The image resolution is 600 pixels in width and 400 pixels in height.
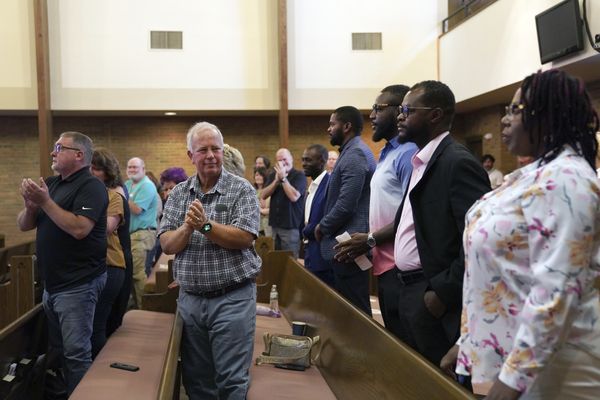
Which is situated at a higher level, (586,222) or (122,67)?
(122,67)

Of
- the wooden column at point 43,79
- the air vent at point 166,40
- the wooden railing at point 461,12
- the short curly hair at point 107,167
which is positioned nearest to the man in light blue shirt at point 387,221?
the short curly hair at point 107,167

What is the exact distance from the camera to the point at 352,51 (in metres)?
11.3

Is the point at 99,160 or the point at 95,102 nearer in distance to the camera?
the point at 99,160

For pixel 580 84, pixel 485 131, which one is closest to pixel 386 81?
pixel 485 131

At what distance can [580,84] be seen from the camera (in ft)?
5.01

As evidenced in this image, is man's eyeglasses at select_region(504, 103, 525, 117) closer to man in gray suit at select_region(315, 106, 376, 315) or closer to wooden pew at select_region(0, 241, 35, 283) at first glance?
man in gray suit at select_region(315, 106, 376, 315)

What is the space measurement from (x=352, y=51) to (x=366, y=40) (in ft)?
1.05

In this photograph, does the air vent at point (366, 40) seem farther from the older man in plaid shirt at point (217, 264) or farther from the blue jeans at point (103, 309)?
the older man in plaid shirt at point (217, 264)

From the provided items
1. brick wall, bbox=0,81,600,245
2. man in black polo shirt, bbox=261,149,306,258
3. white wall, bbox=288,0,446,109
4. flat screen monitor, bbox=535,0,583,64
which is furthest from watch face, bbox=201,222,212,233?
brick wall, bbox=0,81,600,245

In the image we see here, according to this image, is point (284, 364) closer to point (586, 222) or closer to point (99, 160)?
point (99, 160)

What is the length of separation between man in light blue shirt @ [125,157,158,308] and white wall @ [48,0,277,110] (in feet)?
17.1

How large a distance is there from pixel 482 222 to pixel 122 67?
10.3m

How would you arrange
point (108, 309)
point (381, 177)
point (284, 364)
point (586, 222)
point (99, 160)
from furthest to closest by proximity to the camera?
point (99, 160) < point (108, 309) < point (284, 364) < point (381, 177) < point (586, 222)

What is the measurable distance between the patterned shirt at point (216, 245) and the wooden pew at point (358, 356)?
1.73 ft
